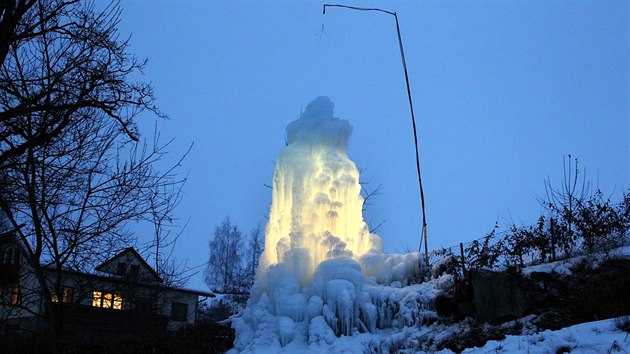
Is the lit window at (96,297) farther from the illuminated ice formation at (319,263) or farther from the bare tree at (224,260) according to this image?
the bare tree at (224,260)

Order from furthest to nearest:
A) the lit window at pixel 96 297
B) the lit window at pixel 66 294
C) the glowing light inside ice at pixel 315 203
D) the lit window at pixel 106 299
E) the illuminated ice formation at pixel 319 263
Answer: the glowing light inside ice at pixel 315 203
the illuminated ice formation at pixel 319 263
the lit window at pixel 106 299
the lit window at pixel 96 297
the lit window at pixel 66 294

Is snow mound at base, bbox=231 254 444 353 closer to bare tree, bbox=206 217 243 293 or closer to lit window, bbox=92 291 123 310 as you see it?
lit window, bbox=92 291 123 310

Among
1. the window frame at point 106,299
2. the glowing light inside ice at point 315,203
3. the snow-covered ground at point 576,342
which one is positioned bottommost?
the snow-covered ground at point 576,342

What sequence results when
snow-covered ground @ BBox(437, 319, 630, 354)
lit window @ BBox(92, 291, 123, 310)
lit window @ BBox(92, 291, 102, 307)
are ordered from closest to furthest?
snow-covered ground @ BBox(437, 319, 630, 354) → lit window @ BBox(92, 291, 102, 307) → lit window @ BBox(92, 291, 123, 310)

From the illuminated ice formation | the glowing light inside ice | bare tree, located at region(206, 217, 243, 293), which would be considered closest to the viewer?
the illuminated ice formation

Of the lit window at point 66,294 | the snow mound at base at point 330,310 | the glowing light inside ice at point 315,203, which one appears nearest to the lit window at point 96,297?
the lit window at point 66,294

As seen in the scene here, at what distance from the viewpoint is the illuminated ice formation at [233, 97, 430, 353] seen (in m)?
15.3

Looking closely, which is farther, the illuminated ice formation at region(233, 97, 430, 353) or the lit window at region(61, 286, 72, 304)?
the illuminated ice formation at region(233, 97, 430, 353)

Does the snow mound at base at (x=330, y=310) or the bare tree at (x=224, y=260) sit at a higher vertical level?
the bare tree at (x=224, y=260)

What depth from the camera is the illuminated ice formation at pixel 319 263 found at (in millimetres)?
15273

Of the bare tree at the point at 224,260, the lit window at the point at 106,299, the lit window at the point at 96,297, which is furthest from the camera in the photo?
the bare tree at the point at 224,260

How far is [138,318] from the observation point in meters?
21.9

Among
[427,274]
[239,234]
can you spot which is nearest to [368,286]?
[427,274]

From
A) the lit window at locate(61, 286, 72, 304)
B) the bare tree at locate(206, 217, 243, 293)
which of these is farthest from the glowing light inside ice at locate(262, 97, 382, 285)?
the bare tree at locate(206, 217, 243, 293)
